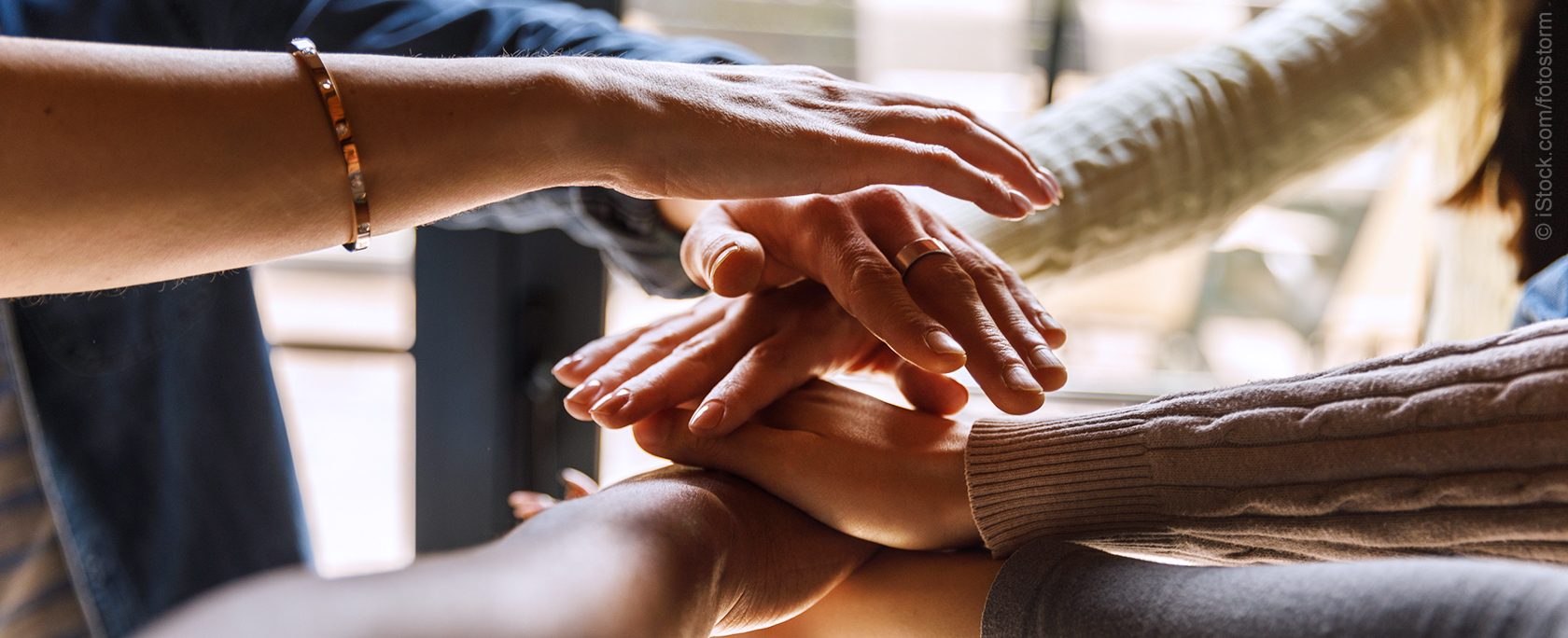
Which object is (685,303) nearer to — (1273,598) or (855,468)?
(855,468)

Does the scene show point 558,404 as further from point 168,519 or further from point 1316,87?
point 1316,87

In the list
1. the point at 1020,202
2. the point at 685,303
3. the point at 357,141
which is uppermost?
the point at 357,141

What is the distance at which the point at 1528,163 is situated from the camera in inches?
43.4

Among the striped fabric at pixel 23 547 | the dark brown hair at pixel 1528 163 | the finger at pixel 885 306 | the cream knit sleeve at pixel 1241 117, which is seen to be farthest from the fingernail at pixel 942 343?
the dark brown hair at pixel 1528 163

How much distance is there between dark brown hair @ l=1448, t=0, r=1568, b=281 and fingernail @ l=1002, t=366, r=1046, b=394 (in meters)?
0.75

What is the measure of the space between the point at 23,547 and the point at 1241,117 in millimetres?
1126

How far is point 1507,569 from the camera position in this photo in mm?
415

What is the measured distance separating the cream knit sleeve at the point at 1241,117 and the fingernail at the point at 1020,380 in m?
0.34

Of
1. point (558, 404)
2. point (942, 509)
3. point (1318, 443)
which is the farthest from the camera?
point (558, 404)

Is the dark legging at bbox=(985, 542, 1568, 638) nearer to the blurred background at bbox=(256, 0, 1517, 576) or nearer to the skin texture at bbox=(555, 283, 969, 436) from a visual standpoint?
the skin texture at bbox=(555, 283, 969, 436)

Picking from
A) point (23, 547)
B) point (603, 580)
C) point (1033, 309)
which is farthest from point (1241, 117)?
point (23, 547)

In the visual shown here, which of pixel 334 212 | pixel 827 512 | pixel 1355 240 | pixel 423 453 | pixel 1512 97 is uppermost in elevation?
pixel 334 212

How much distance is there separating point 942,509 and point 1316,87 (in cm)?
68

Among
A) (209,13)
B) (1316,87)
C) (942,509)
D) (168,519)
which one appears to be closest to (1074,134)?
(1316,87)
